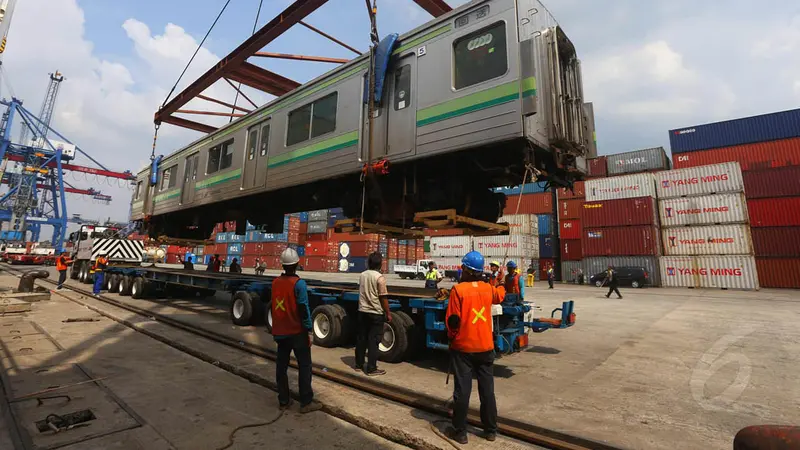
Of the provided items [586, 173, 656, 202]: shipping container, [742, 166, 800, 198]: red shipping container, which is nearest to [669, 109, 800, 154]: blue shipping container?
[742, 166, 800, 198]: red shipping container

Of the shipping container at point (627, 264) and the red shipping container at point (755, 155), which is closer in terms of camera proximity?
the shipping container at point (627, 264)

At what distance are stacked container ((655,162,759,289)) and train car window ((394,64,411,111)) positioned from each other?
91.1ft

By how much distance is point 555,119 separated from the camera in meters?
4.71

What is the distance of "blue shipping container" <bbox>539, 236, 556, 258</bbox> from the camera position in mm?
34062

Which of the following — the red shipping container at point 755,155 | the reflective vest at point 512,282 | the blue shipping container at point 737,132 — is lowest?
the reflective vest at point 512,282

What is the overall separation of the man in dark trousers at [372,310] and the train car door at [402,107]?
1.66m

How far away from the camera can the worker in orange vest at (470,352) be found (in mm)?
3168

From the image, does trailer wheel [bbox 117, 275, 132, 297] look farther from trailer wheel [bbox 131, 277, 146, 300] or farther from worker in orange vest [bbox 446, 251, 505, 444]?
worker in orange vest [bbox 446, 251, 505, 444]

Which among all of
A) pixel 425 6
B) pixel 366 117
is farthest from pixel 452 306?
pixel 425 6

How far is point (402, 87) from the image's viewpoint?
5496 millimetres

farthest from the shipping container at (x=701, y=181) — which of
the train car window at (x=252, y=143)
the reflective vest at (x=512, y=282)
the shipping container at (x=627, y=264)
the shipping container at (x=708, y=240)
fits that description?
the train car window at (x=252, y=143)

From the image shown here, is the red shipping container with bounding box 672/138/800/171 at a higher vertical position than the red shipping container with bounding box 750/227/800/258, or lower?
higher

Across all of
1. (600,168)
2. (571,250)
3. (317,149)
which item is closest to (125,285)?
(317,149)

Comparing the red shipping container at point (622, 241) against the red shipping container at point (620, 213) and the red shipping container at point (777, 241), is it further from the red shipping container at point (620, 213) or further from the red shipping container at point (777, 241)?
the red shipping container at point (777, 241)
